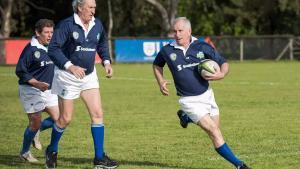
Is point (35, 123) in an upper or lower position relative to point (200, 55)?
lower

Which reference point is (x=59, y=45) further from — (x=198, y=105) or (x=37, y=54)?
(x=198, y=105)

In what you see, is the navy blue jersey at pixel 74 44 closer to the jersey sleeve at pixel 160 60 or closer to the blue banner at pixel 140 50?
the jersey sleeve at pixel 160 60

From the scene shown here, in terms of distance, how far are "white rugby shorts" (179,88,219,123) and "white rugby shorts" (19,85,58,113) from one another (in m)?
2.51

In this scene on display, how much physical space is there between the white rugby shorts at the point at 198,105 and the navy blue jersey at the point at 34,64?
8.16 ft

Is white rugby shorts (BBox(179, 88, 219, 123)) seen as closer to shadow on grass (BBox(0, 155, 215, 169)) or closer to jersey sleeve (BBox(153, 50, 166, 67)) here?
jersey sleeve (BBox(153, 50, 166, 67))

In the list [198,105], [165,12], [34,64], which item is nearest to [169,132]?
[34,64]

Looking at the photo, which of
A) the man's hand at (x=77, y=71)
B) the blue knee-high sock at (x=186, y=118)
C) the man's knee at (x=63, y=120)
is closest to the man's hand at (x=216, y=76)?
the blue knee-high sock at (x=186, y=118)

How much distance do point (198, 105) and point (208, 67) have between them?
1.82 feet

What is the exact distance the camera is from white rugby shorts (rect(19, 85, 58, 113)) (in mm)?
10977

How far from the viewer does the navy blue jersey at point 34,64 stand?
1076cm

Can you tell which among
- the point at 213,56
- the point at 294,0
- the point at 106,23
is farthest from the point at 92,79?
the point at 106,23

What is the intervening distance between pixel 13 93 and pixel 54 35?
48.1ft

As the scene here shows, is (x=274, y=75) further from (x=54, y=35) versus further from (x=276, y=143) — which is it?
(x=54, y=35)

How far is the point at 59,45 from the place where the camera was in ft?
31.6
